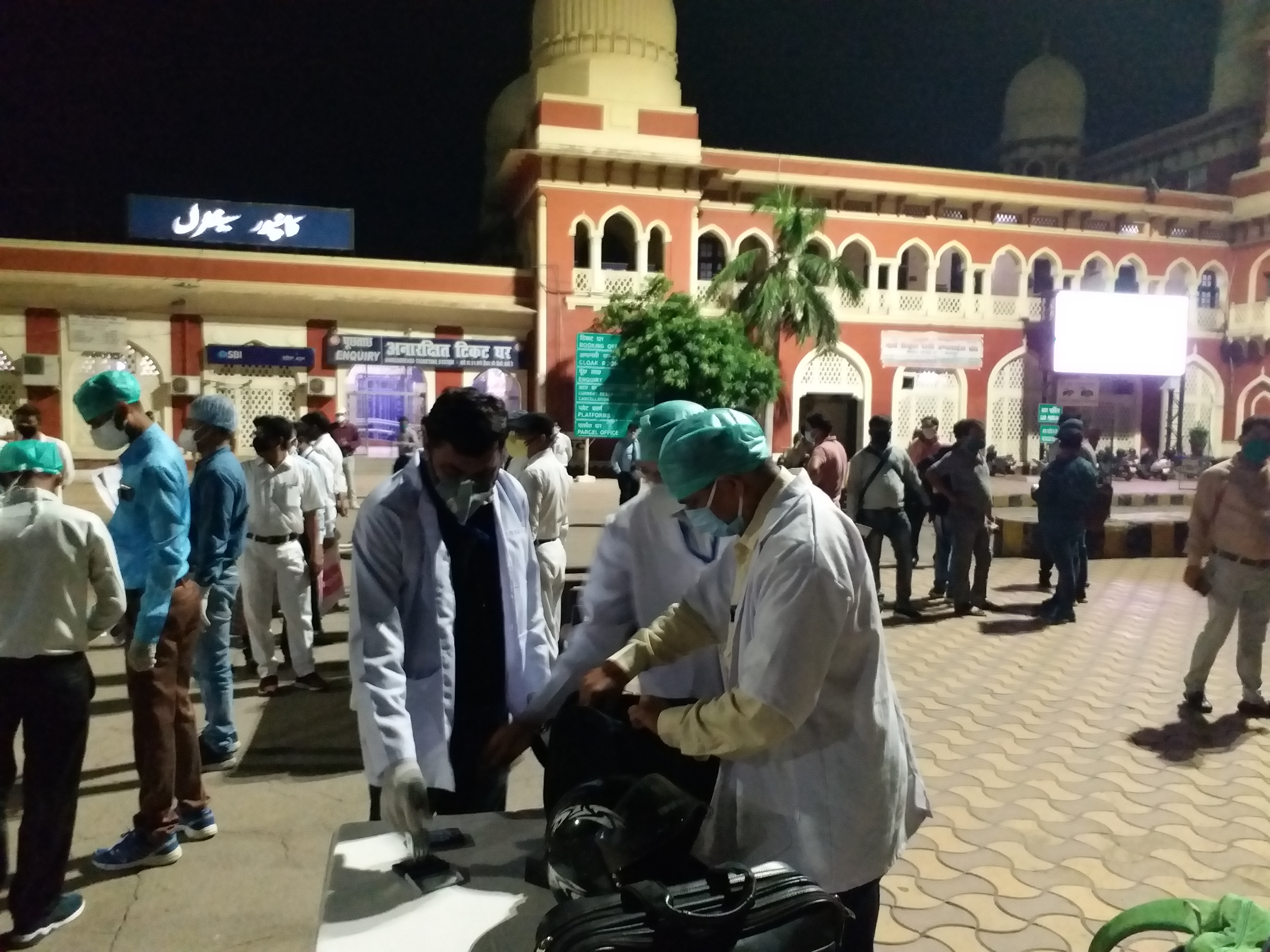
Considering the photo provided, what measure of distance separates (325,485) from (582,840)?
5.04m

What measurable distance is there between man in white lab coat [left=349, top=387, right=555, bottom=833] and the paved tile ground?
117 cm

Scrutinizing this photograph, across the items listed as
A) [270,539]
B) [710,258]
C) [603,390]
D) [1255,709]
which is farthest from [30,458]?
[710,258]

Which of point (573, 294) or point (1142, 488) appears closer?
point (1142, 488)

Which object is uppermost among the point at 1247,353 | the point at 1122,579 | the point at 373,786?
the point at 1247,353

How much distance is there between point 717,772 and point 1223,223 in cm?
2943

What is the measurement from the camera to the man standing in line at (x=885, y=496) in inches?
281

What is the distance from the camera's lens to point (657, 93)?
21625mm

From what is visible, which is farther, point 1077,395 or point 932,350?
point 932,350

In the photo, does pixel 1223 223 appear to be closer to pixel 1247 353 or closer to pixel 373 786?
pixel 1247 353

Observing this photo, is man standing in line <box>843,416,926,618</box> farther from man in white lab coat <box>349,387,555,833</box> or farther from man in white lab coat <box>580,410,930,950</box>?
man in white lab coat <box>580,410,930,950</box>

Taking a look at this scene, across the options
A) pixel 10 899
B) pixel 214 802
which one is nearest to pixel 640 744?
pixel 10 899

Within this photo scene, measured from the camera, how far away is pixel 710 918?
4.10 ft

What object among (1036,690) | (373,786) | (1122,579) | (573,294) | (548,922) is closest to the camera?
(548,922)

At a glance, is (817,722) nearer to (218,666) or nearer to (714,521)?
(714,521)
